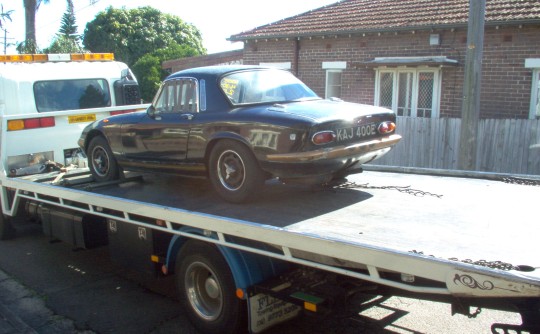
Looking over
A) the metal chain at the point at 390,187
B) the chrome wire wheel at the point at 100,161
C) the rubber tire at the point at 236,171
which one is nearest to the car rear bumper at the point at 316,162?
the rubber tire at the point at 236,171

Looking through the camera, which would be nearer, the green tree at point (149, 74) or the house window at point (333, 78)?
the house window at point (333, 78)

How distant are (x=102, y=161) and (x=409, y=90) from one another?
8694 mm

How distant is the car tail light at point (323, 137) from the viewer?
4617 mm

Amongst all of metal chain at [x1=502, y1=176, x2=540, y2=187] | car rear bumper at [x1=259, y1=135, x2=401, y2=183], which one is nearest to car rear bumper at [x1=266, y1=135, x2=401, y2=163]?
car rear bumper at [x1=259, y1=135, x2=401, y2=183]

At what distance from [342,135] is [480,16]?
421cm

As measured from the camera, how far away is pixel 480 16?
7754 millimetres

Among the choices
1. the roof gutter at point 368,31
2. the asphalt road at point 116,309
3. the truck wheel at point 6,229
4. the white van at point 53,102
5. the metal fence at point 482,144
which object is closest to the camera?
the asphalt road at point 116,309

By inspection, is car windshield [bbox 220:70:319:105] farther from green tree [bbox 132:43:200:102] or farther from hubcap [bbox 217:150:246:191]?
green tree [bbox 132:43:200:102]

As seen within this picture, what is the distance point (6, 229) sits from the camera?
8297 millimetres

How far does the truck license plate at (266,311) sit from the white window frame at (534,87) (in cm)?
907

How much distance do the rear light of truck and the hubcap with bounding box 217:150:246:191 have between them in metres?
3.89

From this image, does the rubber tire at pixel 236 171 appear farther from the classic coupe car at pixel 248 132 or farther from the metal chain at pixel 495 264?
A: the metal chain at pixel 495 264

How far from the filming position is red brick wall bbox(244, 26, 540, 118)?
11641mm

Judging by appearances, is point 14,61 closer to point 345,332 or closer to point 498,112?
point 345,332
